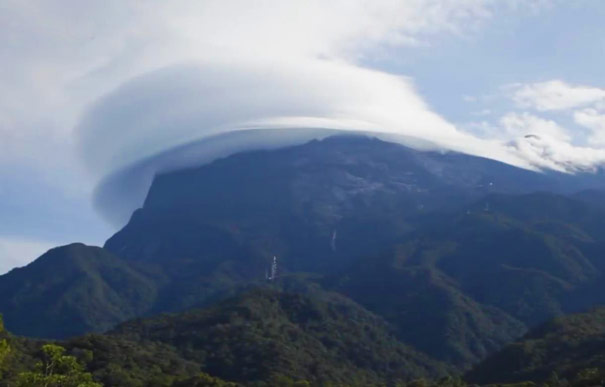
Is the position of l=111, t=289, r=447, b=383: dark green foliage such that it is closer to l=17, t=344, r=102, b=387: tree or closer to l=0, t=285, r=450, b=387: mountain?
l=0, t=285, r=450, b=387: mountain

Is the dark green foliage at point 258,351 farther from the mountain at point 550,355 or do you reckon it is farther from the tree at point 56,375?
the tree at point 56,375

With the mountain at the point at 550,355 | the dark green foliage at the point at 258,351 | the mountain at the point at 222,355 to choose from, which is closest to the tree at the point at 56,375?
Answer: the mountain at the point at 222,355

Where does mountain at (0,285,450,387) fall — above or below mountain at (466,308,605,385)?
below

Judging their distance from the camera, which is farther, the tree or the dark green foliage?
the dark green foliage

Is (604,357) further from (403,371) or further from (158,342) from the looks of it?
(158,342)

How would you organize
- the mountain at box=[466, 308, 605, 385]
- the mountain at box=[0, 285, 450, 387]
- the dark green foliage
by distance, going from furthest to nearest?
the dark green foliage < the mountain at box=[466, 308, 605, 385] < the mountain at box=[0, 285, 450, 387]

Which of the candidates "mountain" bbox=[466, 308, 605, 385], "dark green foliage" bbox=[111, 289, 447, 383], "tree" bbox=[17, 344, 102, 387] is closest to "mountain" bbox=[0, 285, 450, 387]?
"dark green foliage" bbox=[111, 289, 447, 383]

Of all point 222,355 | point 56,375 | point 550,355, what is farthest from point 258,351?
point 56,375
